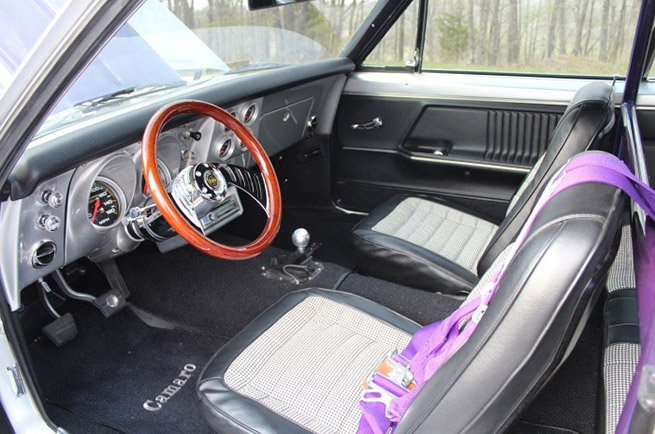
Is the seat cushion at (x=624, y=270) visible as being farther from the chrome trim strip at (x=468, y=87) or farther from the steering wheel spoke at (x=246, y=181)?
the chrome trim strip at (x=468, y=87)

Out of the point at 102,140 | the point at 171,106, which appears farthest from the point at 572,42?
the point at 102,140

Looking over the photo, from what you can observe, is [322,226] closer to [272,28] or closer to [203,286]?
[203,286]

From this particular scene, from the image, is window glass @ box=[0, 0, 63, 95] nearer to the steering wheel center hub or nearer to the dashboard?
the dashboard

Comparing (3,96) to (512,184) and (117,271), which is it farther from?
(512,184)

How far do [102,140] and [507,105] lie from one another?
1719 mm

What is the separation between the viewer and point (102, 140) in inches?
57.8

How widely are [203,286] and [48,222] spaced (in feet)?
3.51

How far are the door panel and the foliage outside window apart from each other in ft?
0.89

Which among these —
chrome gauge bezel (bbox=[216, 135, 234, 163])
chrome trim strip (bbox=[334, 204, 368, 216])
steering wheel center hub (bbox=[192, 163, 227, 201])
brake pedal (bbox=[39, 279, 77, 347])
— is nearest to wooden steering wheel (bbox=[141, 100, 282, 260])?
steering wheel center hub (bbox=[192, 163, 227, 201])

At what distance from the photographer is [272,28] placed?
2.38 meters

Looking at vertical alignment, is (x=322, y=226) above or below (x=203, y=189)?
below

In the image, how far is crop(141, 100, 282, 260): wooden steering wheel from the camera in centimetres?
130

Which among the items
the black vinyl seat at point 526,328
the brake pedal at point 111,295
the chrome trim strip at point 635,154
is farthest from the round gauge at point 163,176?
the chrome trim strip at point 635,154

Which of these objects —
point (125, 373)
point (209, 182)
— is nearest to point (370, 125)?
point (209, 182)
